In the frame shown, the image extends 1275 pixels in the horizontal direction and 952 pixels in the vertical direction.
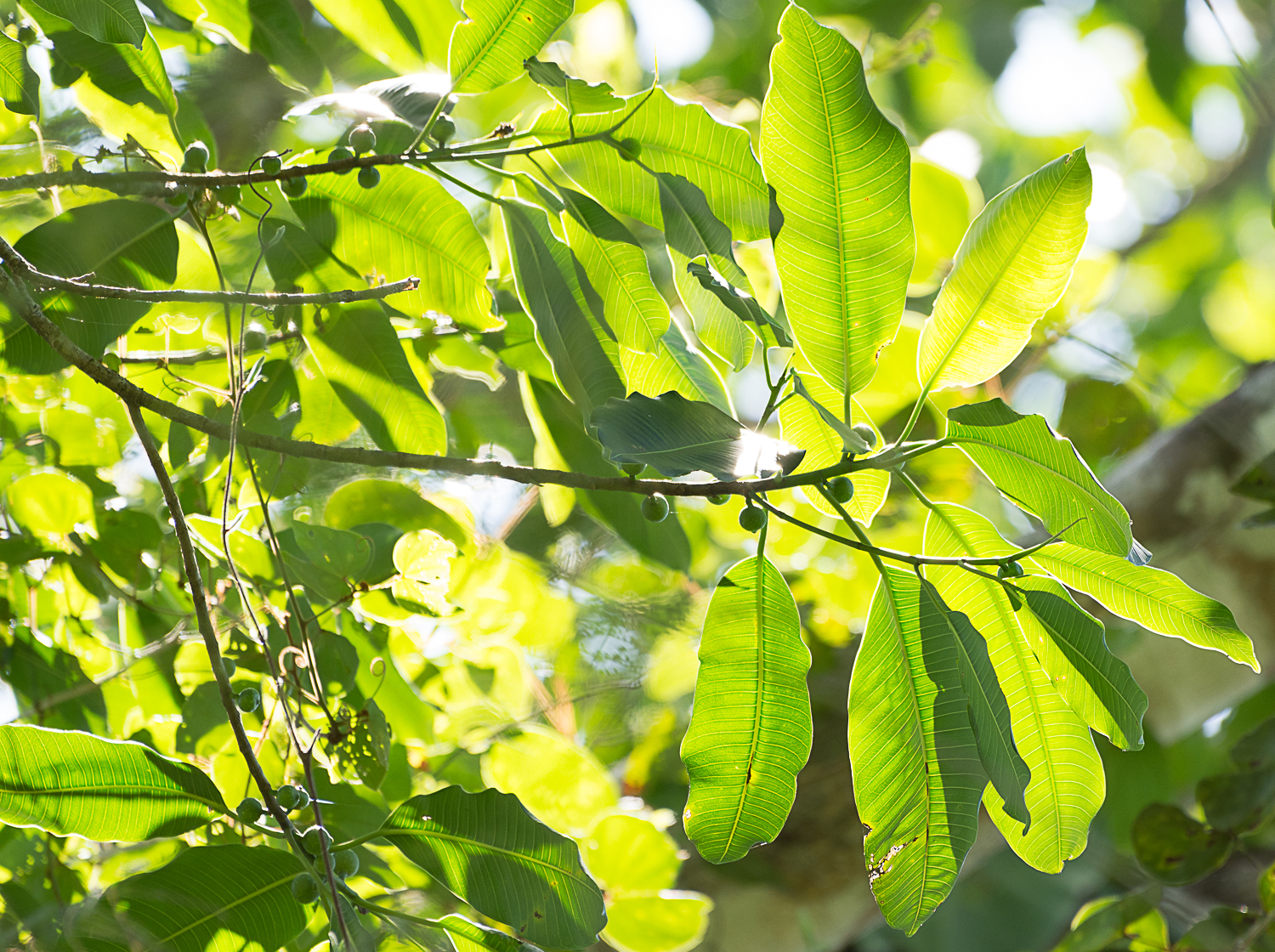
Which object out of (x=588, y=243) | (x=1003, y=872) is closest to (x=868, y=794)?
(x=588, y=243)

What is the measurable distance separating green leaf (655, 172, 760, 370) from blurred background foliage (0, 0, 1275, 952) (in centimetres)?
20

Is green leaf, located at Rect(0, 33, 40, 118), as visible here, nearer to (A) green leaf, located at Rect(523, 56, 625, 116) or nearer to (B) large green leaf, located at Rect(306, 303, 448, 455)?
(B) large green leaf, located at Rect(306, 303, 448, 455)

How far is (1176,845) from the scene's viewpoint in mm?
1031

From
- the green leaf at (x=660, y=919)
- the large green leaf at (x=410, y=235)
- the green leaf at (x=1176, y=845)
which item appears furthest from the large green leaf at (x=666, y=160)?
the green leaf at (x=1176, y=845)

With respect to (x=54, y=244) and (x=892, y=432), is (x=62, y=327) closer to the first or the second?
(x=54, y=244)

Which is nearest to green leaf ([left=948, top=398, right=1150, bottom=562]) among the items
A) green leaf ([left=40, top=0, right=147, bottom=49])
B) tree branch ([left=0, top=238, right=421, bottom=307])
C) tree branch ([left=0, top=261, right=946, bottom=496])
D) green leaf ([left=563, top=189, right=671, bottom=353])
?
tree branch ([left=0, top=261, right=946, bottom=496])

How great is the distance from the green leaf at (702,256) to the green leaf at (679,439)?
0.30 feet

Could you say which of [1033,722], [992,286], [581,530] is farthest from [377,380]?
[581,530]

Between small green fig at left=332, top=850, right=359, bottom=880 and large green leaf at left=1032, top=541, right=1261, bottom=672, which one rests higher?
large green leaf at left=1032, top=541, right=1261, bottom=672

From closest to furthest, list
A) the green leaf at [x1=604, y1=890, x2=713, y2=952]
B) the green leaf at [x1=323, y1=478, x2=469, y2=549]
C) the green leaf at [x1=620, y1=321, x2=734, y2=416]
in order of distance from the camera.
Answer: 1. the green leaf at [x1=620, y1=321, x2=734, y2=416]
2. the green leaf at [x1=323, y1=478, x2=469, y2=549]
3. the green leaf at [x1=604, y1=890, x2=713, y2=952]

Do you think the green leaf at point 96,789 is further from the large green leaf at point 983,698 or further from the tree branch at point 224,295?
the large green leaf at point 983,698

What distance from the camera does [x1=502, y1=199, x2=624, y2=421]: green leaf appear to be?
657 millimetres

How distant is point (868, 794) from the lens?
60cm

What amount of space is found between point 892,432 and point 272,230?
891 millimetres
